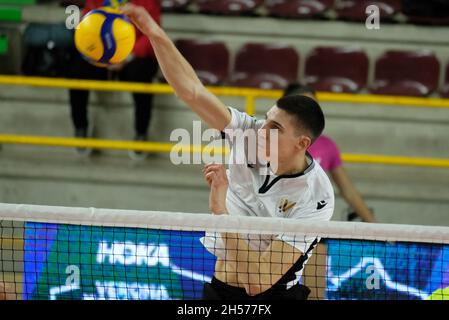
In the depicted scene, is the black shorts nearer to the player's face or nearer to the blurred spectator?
the player's face

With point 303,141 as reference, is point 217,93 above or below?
below

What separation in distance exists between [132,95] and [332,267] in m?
3.32

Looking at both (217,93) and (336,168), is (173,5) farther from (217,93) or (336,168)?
(336,168)

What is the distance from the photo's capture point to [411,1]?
8375mm

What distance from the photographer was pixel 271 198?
4.17 meters

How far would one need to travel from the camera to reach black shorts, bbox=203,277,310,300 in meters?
4.13

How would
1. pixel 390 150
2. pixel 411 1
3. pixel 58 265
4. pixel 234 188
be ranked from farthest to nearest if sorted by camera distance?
pixel 411 1 → pixel 390 150 → pixel 58 265 → pixel 234 188

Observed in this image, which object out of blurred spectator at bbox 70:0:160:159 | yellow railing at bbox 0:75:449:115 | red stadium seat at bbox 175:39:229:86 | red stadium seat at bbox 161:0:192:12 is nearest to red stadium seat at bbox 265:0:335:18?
red stadium seat at bbox 175:39:229:86

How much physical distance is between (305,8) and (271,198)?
4.77 metres

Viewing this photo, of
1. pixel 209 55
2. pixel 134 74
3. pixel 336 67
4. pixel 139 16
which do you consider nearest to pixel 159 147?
pixel 134 74

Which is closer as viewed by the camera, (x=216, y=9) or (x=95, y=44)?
(x=95, y=44)
